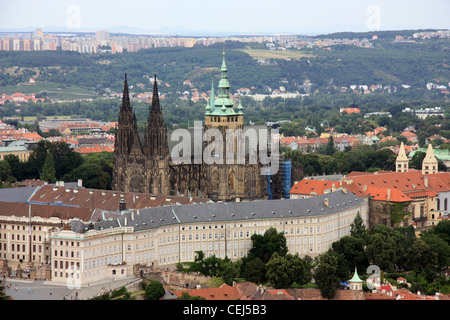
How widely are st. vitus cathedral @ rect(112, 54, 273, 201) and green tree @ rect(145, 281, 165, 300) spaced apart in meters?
32.6

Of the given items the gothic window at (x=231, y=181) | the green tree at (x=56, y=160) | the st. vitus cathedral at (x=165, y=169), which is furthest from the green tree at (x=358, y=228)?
the green tree at (x=56, y=160)

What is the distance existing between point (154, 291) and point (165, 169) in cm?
3497

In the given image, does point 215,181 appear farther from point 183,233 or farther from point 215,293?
point 215,293

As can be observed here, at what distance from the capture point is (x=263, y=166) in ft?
407

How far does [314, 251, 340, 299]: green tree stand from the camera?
89.6 metres

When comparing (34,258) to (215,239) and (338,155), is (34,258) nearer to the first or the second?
(215,239)

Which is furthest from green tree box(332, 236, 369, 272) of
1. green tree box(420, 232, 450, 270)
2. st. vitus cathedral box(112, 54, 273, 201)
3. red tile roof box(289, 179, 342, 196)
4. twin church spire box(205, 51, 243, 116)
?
twin church spire box(205, 51, 243, 116)

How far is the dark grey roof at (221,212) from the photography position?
95375 mm

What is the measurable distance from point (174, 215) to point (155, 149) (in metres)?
20.5

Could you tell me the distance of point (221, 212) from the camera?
333 feet

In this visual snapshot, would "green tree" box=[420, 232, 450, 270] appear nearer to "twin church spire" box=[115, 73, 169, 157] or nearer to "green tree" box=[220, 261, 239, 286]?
"green tree" box=[220, 261, 239, 286]

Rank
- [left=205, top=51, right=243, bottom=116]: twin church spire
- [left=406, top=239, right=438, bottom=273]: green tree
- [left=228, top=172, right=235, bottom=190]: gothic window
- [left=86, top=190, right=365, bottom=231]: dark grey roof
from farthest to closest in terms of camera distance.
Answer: [left=205, top=51, right=243, bottom=116]: twin church spire, [left=228, top=172, right=235, bottom=190]: gothic window, [left=406, top=239, right=438, bottom=273]: green tree, [left=86, top=190, right=365, bottom=231]: dark grey roof

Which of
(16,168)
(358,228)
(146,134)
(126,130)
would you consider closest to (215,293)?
(358,228)

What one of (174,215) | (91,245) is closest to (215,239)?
(174,215)
